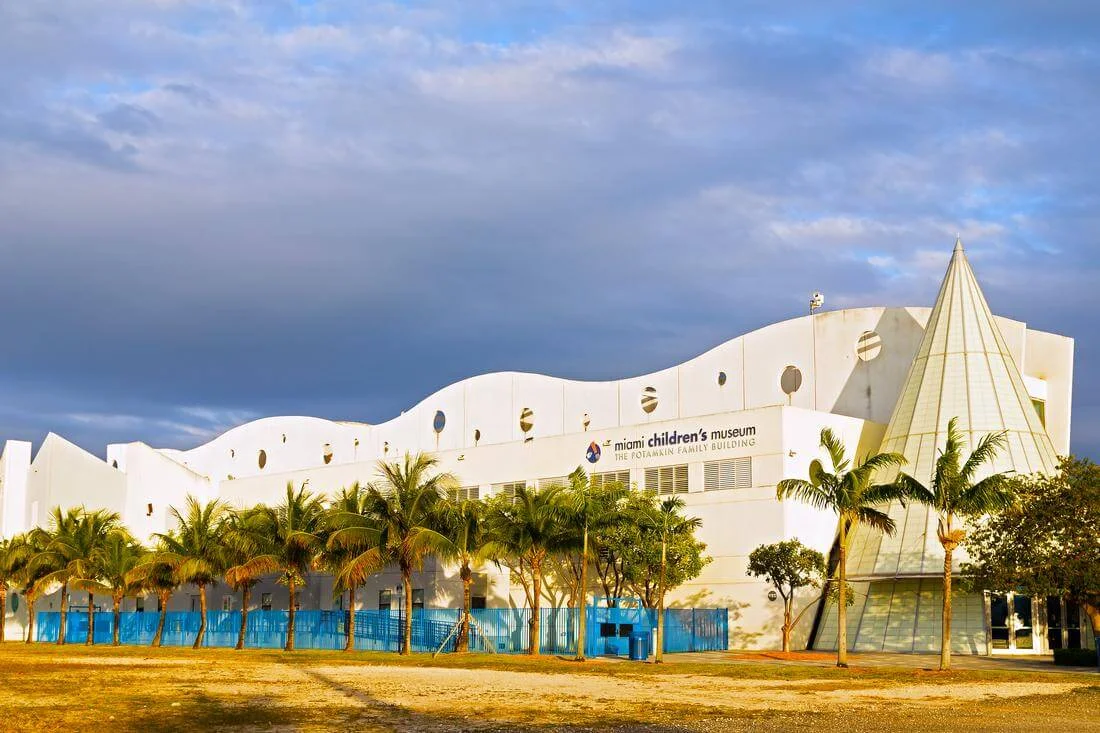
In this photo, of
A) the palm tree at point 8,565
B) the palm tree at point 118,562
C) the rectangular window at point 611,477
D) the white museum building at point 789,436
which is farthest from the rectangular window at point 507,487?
the palm tree at point 8,565

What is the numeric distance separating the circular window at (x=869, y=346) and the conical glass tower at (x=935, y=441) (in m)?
2.52

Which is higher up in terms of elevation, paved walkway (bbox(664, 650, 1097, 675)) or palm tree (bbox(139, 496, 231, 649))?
palm tree (bbox(139, 496, 231, 649))

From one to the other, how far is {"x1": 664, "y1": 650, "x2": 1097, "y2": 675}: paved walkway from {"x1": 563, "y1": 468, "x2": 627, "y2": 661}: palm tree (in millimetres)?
3816

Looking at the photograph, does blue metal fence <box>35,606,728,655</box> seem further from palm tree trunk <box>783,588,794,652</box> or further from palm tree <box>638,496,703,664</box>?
palm tree trunk <box>783,588,794,652</box>

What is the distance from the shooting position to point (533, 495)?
45062 mm

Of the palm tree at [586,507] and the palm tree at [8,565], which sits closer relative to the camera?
the palm tree at [586,507]

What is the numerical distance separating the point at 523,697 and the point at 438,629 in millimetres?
26973

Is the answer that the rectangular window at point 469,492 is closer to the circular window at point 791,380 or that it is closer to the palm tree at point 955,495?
the circular window at point 791,380

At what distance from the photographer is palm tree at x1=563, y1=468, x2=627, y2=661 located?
41.5 meters

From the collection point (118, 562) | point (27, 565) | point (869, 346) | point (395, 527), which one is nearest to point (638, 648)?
point (395, 527)

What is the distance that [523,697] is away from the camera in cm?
2464

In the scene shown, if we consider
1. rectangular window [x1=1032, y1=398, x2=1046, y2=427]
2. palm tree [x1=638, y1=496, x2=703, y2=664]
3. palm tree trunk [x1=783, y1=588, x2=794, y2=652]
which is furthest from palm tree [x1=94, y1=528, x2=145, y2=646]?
rectangular window [x1=1032, y1=398, x2=1046, y2=427]

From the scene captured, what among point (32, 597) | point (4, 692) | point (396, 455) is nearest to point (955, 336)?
point (396, 455)

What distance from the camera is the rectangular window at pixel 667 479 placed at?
177 feet
